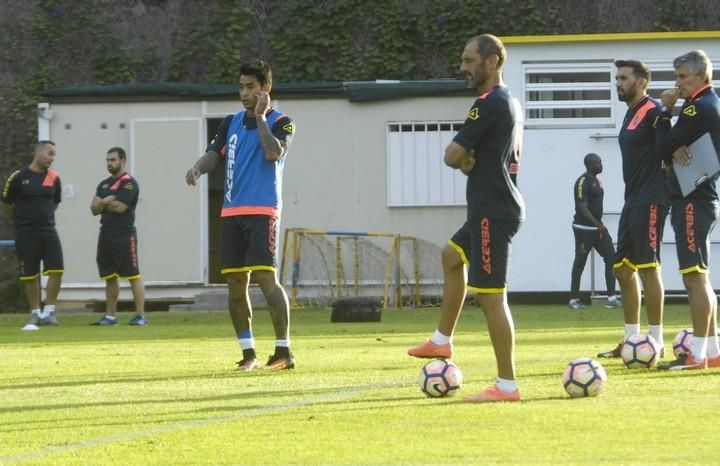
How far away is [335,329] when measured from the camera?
17.2 m

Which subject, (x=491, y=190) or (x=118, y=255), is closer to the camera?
(x=491, y=190)

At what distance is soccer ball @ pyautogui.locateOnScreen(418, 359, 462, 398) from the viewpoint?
8.41m

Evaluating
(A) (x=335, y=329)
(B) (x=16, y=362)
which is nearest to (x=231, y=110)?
(A) (x=335, y=329)

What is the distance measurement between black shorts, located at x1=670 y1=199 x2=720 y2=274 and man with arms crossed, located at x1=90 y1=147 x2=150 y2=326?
10.2m

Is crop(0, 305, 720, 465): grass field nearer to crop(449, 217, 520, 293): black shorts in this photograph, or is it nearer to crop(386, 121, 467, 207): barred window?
crop(449, 217, 520, 293): black shorts

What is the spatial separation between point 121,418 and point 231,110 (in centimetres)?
1676

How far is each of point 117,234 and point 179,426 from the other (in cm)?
1230

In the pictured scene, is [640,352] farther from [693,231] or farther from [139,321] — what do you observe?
[139,321]

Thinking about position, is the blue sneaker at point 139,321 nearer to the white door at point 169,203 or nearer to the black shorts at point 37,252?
the black shorts at point 37,252

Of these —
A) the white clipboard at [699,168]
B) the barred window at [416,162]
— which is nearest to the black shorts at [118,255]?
the barred window at [416,162]

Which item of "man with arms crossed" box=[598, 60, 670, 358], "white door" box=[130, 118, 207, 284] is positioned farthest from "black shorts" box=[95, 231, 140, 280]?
"man with arms crossed" box=[598, 60, 670, 358]

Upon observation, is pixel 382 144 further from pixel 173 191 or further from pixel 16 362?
pixel 16 362

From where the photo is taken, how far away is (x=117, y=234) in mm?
19438

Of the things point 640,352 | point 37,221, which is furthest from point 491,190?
point 37,221
